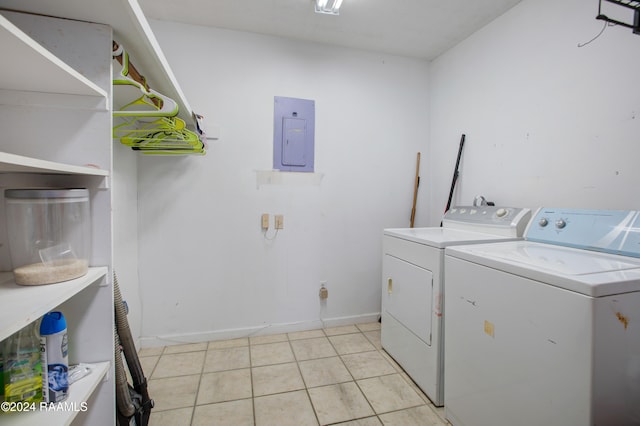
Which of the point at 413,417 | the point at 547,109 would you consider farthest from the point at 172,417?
the point at 547,109

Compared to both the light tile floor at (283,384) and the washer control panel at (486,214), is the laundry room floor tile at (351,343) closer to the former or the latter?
the light tile floor at (283,384)

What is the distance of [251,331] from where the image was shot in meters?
2.39

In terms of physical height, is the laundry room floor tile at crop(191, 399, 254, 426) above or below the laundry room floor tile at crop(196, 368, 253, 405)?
below

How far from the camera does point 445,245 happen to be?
1.56m

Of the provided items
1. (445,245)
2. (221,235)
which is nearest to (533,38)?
(445,245)

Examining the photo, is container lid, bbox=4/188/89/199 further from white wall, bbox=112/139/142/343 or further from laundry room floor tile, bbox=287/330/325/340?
laundry room floor tile, bbox=287/330/325/340

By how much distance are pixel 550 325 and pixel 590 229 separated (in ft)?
2.23

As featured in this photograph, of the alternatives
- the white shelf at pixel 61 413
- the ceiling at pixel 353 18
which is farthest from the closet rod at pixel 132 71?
the white shelf at pixel 61 413

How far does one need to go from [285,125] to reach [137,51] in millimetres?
1292

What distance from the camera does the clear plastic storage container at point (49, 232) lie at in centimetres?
89

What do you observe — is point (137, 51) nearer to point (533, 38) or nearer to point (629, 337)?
point (629, 337)

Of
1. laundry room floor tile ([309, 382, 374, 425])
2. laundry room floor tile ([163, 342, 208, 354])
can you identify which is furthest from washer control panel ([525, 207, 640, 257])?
laundry room floor tile ([163, 342, 208, 354])

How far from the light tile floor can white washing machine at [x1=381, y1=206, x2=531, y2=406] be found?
5.7 inches

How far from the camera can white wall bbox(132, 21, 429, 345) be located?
2.21 metres
